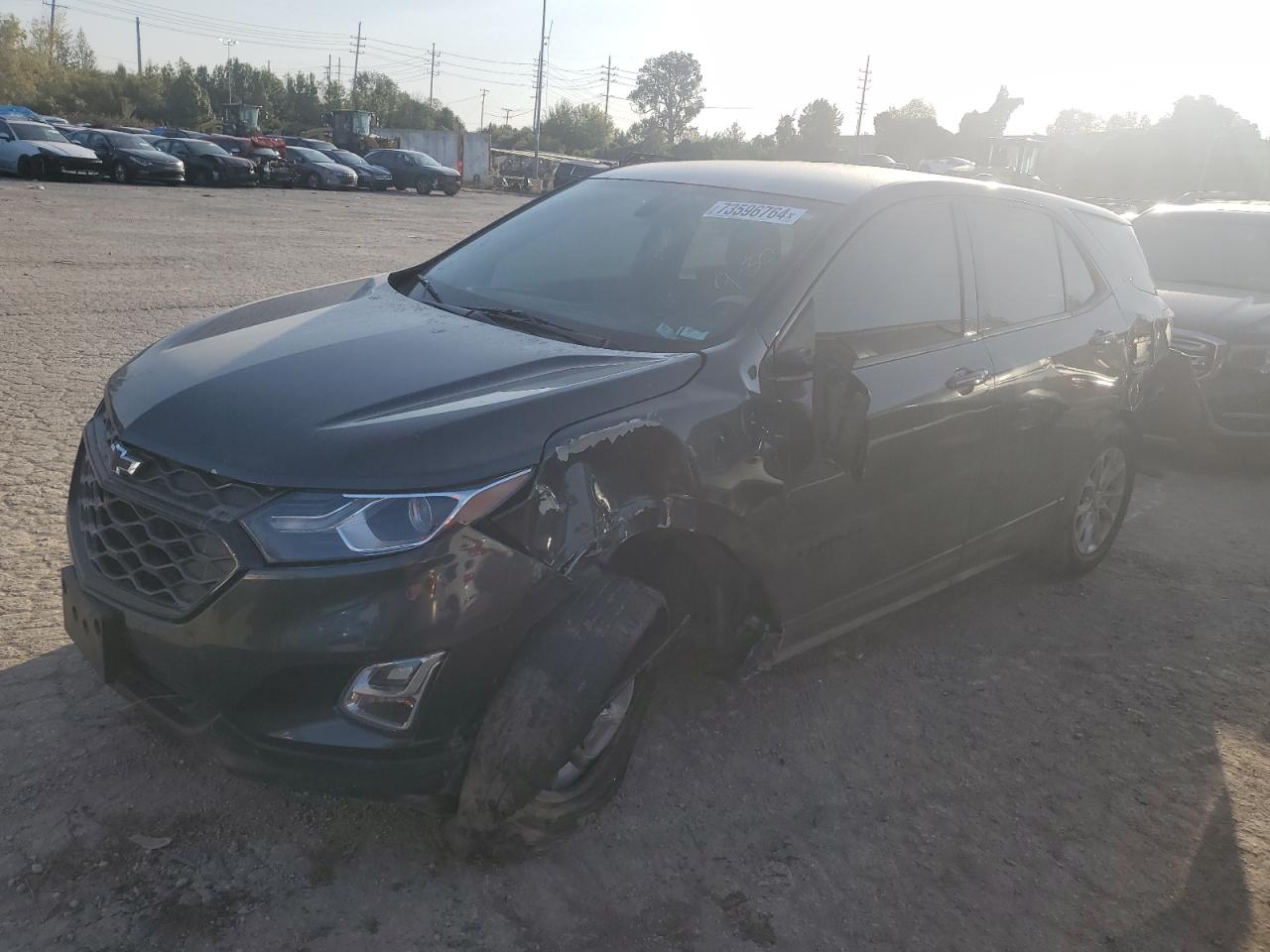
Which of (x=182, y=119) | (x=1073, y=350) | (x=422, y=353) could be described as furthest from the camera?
(x=182, y=119)

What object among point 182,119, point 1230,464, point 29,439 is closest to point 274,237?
point 29,439

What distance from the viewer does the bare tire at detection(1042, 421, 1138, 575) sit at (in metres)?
4.80

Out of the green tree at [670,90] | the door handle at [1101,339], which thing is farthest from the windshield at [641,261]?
the green tree at [670,90]

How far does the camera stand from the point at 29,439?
559 cm

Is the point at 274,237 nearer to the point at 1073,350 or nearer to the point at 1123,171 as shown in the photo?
the point at 1073,350

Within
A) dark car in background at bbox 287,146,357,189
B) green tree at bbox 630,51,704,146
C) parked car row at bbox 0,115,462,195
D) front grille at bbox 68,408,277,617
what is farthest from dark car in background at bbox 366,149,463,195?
green tree at bbox 630,51,704,146

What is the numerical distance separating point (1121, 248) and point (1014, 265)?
1.30 meters

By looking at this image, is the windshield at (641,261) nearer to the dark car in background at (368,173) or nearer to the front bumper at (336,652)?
the front bumper at (336,652)

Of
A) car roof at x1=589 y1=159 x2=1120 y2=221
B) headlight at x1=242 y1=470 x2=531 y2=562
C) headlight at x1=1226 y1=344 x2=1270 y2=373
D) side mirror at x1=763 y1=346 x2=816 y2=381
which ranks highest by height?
car roof at x1=589 y1=159 x2=1120 y2=221

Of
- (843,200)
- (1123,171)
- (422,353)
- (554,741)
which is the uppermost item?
(1123,171)

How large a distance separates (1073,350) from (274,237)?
49.0 feet

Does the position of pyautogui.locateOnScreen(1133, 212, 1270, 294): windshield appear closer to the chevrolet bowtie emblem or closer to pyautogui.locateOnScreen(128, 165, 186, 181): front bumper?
the chevrolet bowtie emblem

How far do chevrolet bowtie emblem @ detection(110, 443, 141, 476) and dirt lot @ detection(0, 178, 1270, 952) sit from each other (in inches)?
36.5

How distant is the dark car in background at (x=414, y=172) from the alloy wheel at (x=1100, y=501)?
34938 millimetres
